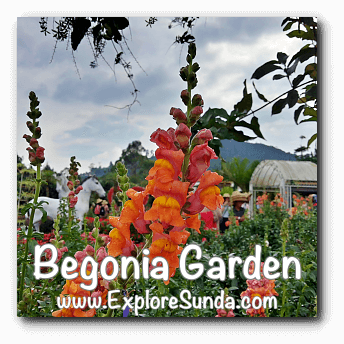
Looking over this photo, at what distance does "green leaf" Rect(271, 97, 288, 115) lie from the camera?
103 centimetres

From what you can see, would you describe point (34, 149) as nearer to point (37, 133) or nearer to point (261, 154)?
point (37, 133)

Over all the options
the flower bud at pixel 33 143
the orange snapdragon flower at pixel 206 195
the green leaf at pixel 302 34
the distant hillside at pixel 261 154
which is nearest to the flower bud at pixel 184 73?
the orange snapdragon flower at pixel 206 195

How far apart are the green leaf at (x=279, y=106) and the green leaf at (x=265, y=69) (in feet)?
0.42

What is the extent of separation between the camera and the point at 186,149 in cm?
61

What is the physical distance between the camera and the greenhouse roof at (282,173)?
31.6 feet

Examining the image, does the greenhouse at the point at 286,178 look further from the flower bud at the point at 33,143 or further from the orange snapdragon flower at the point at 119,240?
the orange snapdragon flower at the point at 119,240

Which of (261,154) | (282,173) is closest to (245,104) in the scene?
(282,173)

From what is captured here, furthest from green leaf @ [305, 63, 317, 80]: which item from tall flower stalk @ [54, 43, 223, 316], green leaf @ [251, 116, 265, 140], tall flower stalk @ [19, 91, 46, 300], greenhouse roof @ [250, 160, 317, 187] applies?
greenhouse roof @ [250, 160, 317, 187]

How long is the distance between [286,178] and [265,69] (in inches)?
354

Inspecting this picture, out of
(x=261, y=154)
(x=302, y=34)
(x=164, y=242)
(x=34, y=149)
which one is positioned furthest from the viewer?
(x=261, y=154)

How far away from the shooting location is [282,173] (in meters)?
9.55
